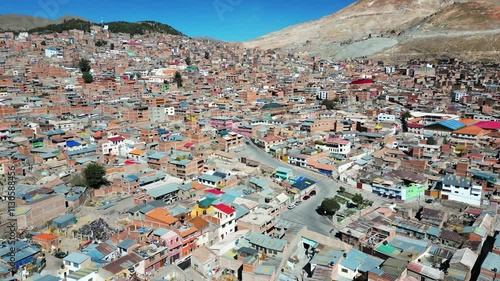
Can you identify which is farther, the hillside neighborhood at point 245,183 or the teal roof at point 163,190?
the teal roof at point 163,190

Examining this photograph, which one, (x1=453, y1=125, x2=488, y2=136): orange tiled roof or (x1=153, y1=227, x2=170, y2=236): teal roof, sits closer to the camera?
(x1=153, y1=227, x2=170, y2=236): teal roof

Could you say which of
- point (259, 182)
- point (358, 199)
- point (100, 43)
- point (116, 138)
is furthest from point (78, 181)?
point (100, 43)

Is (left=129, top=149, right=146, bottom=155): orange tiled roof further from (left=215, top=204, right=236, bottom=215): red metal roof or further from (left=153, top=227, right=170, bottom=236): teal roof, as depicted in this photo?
(left=153, top=227, right=170, bottom=236): teal roof

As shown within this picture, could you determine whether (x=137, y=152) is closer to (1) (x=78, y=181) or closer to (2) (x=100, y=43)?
(1) (x=78, y=181)

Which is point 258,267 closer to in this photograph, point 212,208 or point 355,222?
point 212,208

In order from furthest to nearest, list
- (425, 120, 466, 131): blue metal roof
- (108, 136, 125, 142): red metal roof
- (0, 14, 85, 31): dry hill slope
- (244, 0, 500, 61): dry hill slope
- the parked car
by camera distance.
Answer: (0, 14, 85, 31): dry hill slope, (244, 0, 500, 61): dry hill slope, (425, 120, 466, 131): blue metal roof, (108, 136, 125, 142): red metal roof, the parked car

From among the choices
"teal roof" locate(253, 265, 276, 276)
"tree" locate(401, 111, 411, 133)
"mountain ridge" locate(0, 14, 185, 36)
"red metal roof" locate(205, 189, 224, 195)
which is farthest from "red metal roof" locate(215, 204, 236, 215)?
"mountain ridge" locate(0, 14, 185, 36)

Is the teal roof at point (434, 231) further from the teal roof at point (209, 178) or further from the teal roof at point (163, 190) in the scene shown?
the teal roof at point (163, 190)

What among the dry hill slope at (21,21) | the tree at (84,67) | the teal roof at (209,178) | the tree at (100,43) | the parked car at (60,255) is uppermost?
the dry hill slope at (21,21)

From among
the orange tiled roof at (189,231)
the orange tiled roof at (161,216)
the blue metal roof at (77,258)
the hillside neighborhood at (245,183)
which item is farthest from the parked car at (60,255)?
the orange tiled roof at (189,231)
